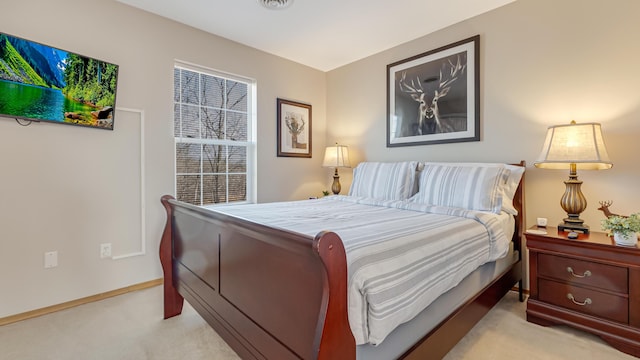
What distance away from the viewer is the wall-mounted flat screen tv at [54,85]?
6.40 ft

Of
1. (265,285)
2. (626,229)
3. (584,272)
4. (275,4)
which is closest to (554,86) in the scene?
(626,229)

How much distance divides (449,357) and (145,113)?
2959mm

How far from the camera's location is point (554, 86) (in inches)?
91.7

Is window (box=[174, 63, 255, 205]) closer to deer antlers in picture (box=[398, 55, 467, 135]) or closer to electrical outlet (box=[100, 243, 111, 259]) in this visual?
electrical outlet (box=[100, 243, 111, 259])

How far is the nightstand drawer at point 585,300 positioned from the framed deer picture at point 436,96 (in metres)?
1.35

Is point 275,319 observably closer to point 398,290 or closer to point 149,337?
point 398,290

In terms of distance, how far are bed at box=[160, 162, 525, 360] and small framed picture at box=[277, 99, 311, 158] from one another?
154cm

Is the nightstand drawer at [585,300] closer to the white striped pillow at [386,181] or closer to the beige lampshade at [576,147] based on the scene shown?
the beige lampshade at [576,147]

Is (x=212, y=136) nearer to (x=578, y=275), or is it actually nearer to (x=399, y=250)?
(x=399, y=250)

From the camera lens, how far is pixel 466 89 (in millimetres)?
2775

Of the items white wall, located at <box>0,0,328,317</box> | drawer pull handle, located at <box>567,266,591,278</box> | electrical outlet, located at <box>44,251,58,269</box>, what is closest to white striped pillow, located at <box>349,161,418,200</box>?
drawer pull handle, located at <box>567,266,591,278</box>

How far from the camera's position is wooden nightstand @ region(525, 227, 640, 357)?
1695 mm

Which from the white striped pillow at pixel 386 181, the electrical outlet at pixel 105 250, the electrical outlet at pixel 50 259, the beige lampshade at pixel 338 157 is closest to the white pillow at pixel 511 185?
the white striped pillow at pixel 386 181

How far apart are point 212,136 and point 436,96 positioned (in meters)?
2.39
